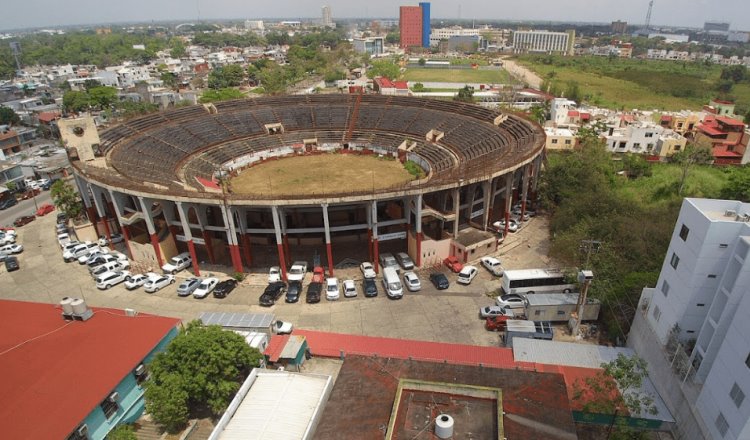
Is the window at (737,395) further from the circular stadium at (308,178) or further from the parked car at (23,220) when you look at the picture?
the parked car at (23,220)

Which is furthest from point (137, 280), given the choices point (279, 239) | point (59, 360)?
point (59, 360)

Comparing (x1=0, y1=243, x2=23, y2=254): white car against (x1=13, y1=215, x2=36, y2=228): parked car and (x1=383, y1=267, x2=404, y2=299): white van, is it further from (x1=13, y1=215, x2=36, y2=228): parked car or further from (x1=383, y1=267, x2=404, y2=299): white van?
(x1=383, y1=267, x2=404, y2=299): white van

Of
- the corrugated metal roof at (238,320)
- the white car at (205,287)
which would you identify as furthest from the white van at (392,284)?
the white car at (205,287)

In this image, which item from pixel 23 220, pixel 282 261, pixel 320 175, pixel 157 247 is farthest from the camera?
pixel 320 175

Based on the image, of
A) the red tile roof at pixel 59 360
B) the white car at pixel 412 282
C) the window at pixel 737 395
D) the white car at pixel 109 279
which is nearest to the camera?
the window at pixel 737 395

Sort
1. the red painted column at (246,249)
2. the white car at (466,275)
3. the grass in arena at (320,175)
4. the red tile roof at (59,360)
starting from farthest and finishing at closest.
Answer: the grass in arena at (320,175) → the red painted column at (246,249) → the white car at (466,275) → the red tile roof at (59,360)

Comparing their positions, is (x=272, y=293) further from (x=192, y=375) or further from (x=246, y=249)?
(x=192, y=375)
